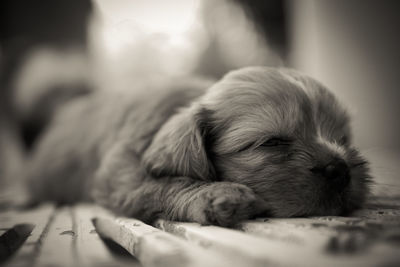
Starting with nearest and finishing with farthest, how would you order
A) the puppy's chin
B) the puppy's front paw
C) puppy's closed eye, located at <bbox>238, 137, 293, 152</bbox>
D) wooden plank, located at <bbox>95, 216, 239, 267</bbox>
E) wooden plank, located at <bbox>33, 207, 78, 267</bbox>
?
wooden plank, located at <bbox>95, 216, 239, 267</bbox> → wooden plank, located at <bbox>33, 207, 78, 267</bbox> → the puppy's front paw → the puppy's chin → puppy's closed eye, located at <bbox>238, 137, 293, 152</bbox>

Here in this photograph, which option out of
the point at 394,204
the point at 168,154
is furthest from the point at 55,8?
the point at 394,204

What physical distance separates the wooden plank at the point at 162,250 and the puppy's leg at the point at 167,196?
284mm

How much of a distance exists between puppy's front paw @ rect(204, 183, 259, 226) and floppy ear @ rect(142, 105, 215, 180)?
9.7 inches

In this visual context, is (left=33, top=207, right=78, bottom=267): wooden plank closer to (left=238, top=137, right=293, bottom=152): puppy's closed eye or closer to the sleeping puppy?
the sleeping puppy

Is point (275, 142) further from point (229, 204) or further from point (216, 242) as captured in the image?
point (216, 242)

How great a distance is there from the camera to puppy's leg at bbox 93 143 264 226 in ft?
6.24

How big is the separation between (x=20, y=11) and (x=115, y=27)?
2.11m

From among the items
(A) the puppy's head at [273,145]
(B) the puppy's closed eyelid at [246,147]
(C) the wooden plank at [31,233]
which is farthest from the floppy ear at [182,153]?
(C) the wooden plank at [31,233]

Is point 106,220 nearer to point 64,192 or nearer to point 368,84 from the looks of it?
point 64,192

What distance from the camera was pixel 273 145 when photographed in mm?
2301

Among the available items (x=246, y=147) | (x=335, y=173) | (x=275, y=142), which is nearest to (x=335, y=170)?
(x=335, y=173)

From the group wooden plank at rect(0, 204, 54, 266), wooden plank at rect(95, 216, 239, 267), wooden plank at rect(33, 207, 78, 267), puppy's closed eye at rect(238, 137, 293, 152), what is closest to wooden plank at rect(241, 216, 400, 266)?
wooden plank at rect(95, 216, 239, 267)

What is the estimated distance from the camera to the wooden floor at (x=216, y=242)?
109 cm

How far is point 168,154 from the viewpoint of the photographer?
236 centimetres
